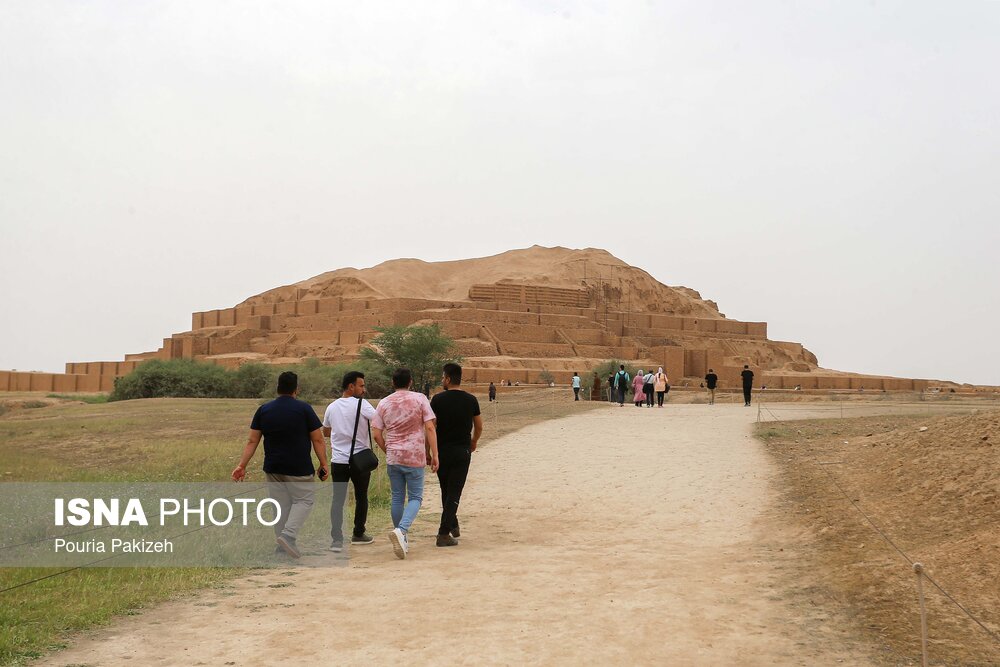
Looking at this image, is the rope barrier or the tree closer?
the rope barrier

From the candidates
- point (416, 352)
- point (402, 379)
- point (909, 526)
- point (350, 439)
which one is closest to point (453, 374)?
point (402, 379)

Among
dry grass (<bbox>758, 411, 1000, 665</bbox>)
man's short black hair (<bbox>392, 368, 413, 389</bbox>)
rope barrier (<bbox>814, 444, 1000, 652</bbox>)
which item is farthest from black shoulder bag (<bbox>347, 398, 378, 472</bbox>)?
rope barrier (<bbox>814, 444, 1000, 652</bbox>)

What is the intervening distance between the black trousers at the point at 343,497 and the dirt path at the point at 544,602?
0.72ft

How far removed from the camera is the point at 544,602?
5.10m

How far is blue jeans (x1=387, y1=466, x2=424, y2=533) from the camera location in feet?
21.3

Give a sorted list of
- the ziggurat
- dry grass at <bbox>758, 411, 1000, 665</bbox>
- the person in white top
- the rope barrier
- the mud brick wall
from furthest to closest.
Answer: the mud brick wall
the ziggurat
the person in white top
dry grass at <bbox>758, 411, 1000, 665</bbox>
the rope barrier

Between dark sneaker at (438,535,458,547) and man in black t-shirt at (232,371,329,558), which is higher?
man in black t-shirt at (232,371,329,558)

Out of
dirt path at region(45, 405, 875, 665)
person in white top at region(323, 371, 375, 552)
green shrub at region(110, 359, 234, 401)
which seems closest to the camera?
dirt path at region(45, 405, 875, 665)

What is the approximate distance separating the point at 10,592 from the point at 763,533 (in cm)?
529

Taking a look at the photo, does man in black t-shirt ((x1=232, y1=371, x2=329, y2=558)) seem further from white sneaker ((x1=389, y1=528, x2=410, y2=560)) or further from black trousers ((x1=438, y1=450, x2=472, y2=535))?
black trousers ((x1=438, y1=450, x2=472, y2=535))

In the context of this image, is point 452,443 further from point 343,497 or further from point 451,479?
point 343,497

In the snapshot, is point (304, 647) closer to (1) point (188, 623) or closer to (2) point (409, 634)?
(2) point (409, 634)

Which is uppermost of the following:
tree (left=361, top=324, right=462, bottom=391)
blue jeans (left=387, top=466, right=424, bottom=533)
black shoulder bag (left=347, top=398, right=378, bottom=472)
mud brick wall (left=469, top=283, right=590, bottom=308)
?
mud brick wall (left=469, top=283, right=590, bottom=308)

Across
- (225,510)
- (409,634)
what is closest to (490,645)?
(409,634)
